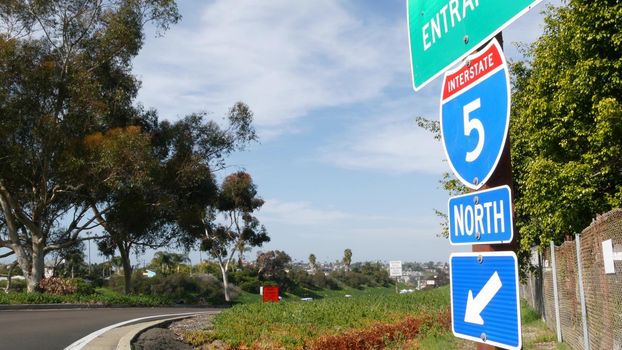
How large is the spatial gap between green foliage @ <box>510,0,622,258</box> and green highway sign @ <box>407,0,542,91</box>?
983cm

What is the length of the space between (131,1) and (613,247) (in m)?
26.2

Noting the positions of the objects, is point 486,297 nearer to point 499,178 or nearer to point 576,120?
point 499,178

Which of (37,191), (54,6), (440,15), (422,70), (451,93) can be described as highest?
(54,6)

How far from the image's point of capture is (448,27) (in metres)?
2.95

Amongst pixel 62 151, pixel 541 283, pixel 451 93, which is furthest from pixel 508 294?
pixel 62 151

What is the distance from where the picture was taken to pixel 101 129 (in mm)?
27656

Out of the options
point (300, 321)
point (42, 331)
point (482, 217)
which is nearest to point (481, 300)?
point (482, 217)

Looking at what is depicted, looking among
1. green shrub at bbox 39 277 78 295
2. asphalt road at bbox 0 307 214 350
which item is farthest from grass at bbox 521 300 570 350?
green shrub at bbox 39 277 78 295

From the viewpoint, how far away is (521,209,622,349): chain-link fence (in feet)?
A: 20.3

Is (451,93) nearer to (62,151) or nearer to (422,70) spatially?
(422,70)

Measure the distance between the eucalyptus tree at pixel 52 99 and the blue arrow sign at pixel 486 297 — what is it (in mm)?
25059

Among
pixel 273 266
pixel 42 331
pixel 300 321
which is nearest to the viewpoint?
pixel 42 331

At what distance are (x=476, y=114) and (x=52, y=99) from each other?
26.9m

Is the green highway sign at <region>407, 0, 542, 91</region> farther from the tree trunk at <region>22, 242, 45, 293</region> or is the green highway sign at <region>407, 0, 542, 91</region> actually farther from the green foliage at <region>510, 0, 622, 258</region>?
the tree trunk at <region>22, 242, 45, 293</region>
